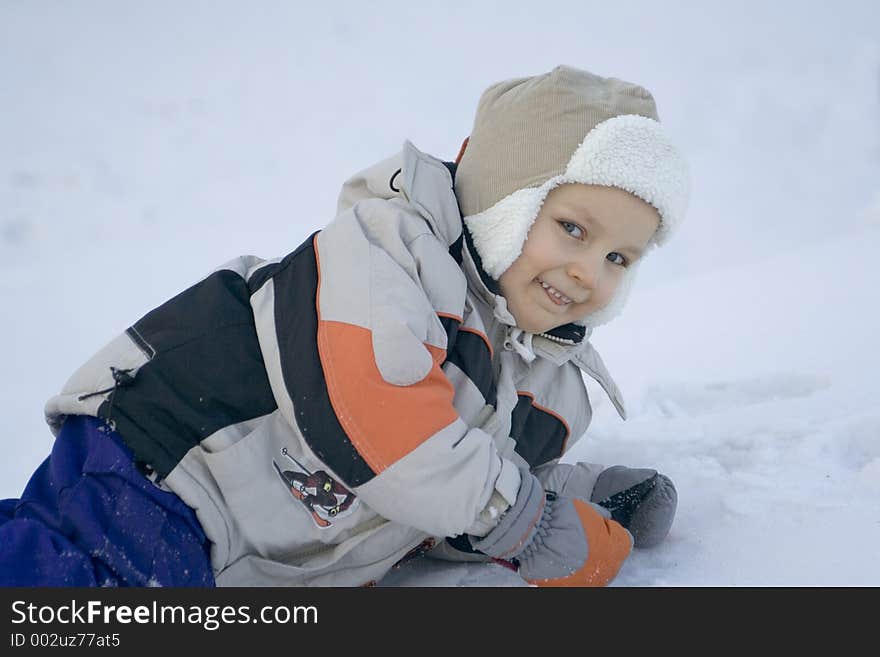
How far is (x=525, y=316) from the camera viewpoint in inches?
50.8

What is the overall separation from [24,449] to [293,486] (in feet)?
3.95

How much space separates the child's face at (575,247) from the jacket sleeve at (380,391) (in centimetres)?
23

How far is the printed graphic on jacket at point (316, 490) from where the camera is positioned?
1.09 m

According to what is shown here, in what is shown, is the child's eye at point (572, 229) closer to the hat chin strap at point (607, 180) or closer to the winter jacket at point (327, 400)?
the hat chin strap at point (607, 180)

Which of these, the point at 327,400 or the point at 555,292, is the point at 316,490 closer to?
the point at 327,400

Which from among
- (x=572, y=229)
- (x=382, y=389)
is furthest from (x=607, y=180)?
(x=382, y=389)

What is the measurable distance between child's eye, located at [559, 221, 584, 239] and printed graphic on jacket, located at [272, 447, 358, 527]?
530mm

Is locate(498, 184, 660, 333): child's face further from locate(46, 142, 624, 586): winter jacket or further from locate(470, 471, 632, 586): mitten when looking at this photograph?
locate(470, 471, 632, 586): mitten

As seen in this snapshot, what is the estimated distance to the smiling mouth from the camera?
1268mm

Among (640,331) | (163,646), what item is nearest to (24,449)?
(163,646)

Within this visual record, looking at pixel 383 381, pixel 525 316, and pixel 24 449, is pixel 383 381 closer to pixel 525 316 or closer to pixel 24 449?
pixel 525 316

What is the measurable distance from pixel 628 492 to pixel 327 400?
62 centimetres

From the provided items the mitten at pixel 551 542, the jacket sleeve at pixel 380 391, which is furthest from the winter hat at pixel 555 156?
the mitten at pixel 551 542

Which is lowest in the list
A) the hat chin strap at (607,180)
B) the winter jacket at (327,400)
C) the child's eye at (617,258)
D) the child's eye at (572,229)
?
the winter jacket at (327,400)
